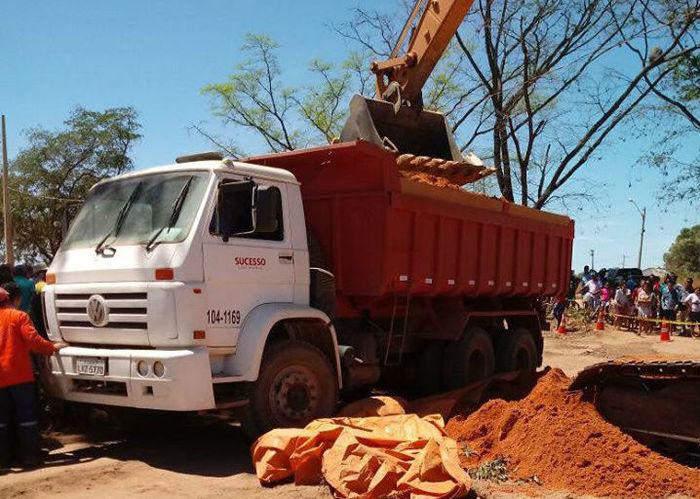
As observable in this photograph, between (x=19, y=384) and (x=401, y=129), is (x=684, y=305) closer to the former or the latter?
(x=401, y=129)

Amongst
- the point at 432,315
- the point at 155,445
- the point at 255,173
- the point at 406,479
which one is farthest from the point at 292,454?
the point at 432,315

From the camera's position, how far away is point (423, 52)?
10.1 metres

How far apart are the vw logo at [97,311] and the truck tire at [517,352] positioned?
5.61 m

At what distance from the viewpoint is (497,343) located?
9.94 m

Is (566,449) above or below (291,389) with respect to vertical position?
below

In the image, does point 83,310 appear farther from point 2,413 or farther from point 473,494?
point 473,494

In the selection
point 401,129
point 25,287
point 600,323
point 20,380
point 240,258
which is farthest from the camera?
point 600,323

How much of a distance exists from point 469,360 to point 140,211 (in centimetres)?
456

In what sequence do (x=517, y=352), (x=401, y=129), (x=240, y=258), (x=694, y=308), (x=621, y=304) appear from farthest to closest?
(x=621, y=304) < (x=694, y=308) < (x=517, y=352) < (x=401, y=129) < (x=240, y=258)

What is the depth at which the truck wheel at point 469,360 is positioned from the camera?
879cm

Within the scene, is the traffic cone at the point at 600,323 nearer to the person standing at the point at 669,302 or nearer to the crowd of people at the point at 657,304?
the crowd of people at the point at 657,304

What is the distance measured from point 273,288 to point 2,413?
2452mm

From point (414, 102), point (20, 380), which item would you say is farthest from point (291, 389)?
point (414, 102)

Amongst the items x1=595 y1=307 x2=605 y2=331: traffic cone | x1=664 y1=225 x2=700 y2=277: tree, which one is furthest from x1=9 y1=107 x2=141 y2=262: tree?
x1=664 y1=225 x2=700 y2=277: tree
